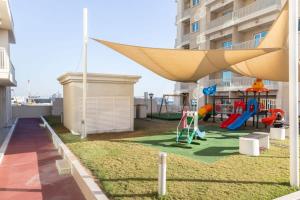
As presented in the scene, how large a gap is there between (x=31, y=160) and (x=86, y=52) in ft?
15.8

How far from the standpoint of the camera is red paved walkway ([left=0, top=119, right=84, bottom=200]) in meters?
4.76

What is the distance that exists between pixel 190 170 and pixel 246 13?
62.9 feet

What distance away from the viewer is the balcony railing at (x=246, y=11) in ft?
59.5

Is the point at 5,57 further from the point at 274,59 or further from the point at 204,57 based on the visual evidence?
the point at 274,59

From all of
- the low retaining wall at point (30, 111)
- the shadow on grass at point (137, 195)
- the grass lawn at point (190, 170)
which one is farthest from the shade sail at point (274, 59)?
the low retaining wall at point (30, 111)

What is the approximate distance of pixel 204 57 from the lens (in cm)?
801

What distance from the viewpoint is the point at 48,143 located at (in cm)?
973

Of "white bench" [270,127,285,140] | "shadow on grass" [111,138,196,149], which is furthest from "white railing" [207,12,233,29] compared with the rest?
"shadow on grass" [111,138,196,149]

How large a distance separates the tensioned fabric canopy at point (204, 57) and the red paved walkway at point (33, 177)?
4334 mm

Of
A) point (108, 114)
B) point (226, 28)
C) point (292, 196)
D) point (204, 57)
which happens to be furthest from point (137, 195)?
point (226, 28)

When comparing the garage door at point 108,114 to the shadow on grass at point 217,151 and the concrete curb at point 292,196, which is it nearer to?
the shadow on grass at point 217,151

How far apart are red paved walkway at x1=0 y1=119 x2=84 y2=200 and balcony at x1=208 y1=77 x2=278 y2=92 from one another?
54.5 ft

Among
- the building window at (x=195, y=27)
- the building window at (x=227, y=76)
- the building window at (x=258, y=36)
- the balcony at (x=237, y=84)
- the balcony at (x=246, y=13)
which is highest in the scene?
the building window at (x=195, y=27)

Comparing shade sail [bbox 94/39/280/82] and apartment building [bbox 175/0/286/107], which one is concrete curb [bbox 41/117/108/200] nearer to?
shade sail [bbox 94/39/280/82]
